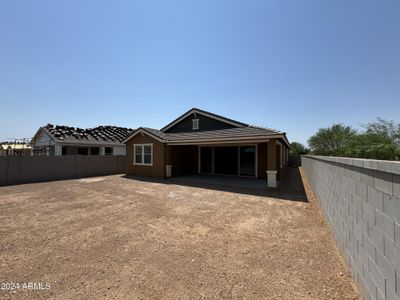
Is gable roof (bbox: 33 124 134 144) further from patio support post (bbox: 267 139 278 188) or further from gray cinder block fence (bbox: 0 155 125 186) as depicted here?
patio support post (bbox: 267 139 278 188)

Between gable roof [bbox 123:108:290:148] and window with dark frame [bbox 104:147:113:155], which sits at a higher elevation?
gable roof [bbox 123:108:290:148]

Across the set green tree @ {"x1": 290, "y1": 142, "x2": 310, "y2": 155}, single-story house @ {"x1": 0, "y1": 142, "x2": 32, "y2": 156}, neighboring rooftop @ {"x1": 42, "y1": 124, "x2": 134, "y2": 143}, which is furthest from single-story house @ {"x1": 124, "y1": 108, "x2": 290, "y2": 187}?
green tree @ {"x1": 290, "y1": 142, "x2": 310, "y2": 155}

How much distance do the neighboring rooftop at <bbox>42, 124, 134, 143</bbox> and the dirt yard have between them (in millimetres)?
13137

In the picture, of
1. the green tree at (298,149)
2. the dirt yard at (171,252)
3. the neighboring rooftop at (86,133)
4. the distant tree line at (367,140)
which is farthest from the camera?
the green tree at (298,149)

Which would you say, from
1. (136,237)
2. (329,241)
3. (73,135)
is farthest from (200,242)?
(73,135)

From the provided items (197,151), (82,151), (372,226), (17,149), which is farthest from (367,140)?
(17,149)

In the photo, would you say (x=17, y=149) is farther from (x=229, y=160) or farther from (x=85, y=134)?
(x=229, y=160)

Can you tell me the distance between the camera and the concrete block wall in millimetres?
→ 1769

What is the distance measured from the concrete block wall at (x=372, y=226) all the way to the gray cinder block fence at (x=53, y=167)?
14.9 m

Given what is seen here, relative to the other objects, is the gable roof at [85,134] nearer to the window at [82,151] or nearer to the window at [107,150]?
the window at [107,150]

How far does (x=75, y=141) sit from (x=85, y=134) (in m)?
1.92

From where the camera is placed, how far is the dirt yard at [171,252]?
2682 millimetres

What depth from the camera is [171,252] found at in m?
3.66

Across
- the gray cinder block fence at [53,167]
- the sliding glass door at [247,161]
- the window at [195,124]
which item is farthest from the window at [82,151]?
the sliding glass door at [247,161]
